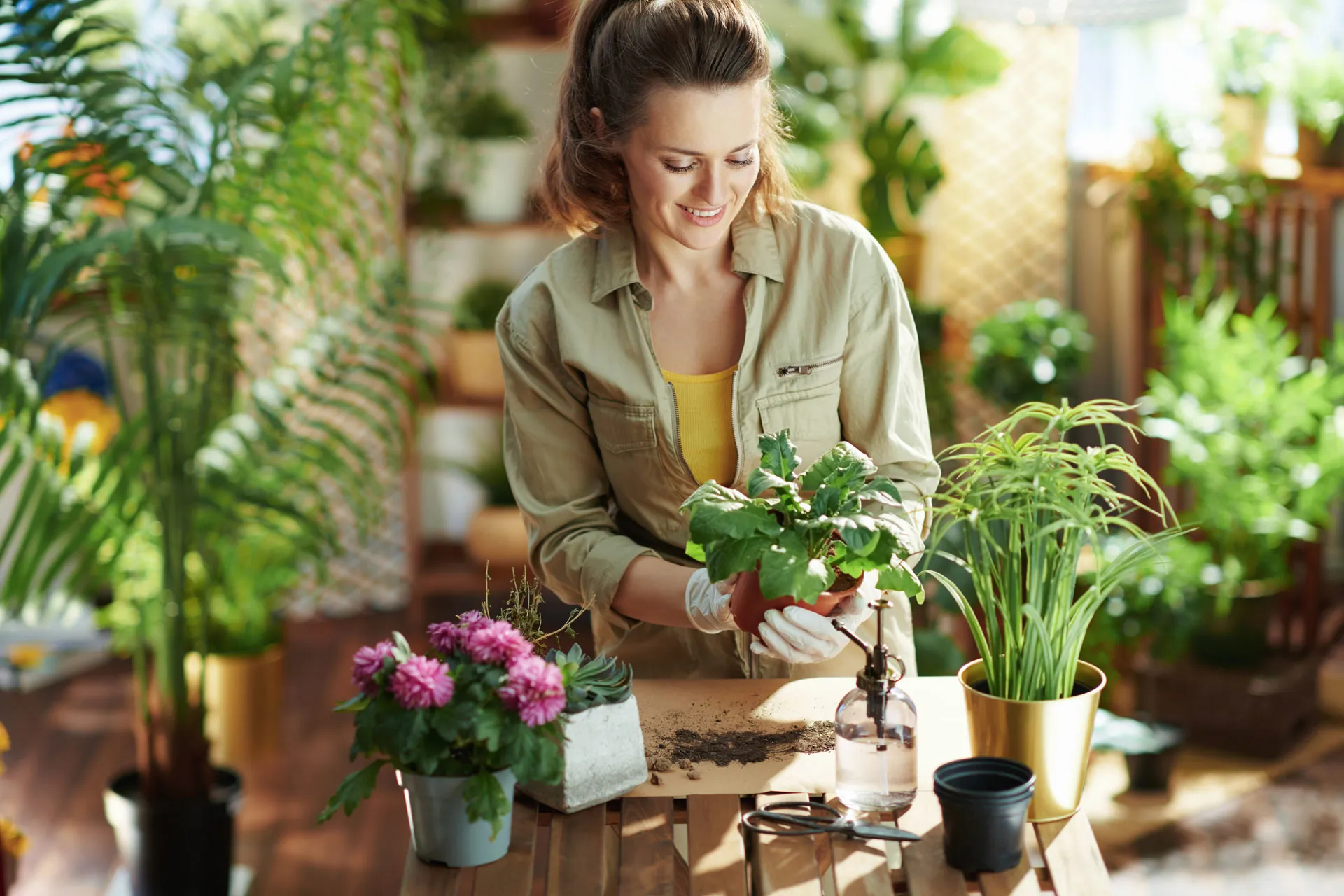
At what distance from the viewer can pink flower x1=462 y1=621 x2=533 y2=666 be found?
1.19m

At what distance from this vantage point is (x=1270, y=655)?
11.2 feet

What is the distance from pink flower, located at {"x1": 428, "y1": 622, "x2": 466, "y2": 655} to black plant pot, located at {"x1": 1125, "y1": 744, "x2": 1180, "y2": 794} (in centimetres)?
223

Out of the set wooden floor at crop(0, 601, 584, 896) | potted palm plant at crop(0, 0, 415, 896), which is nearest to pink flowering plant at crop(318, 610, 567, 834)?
potted palm plant at crop(0, 0, 415, 896)

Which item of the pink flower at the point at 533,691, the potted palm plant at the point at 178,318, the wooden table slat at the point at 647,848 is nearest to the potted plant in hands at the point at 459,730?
the pink flower at the point at 533,691

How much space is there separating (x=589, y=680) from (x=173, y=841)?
1690 mm

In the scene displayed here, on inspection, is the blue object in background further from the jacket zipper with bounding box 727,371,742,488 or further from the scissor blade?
the scissor blade

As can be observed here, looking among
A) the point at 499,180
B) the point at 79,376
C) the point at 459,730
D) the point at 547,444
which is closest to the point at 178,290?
the point at 547,444

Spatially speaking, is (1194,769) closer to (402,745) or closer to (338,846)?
(338,846)

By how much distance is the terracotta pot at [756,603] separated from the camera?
132 cm

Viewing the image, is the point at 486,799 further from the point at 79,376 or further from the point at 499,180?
the point at 79,376

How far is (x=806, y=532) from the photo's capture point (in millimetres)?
1229

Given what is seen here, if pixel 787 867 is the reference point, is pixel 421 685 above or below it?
above

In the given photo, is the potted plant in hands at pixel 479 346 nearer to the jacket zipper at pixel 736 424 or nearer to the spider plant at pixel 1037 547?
the jacket zipper at pixel 736 424

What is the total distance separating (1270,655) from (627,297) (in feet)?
7.89
